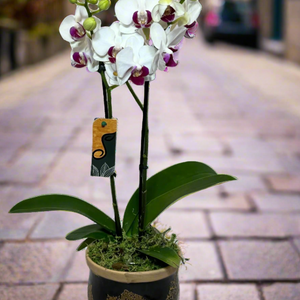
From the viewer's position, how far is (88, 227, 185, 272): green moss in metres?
1.30

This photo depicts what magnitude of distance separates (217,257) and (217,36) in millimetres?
11573

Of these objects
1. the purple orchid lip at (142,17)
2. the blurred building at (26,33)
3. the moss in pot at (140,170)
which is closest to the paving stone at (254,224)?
the moss in pot at (140,170)

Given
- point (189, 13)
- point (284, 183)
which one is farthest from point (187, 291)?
point (284, 183)

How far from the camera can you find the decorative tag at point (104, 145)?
1.22m

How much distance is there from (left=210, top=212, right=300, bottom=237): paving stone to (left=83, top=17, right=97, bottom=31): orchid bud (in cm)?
149

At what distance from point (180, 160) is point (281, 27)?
10.1 m

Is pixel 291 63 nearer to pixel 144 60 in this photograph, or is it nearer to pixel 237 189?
pixel 237 189

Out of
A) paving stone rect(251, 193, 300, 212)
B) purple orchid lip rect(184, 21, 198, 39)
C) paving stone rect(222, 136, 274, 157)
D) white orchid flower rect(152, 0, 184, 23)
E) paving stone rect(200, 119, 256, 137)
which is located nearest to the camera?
white orchid flower rect(152, 0, 184, 23)

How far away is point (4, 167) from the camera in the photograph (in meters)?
3.28

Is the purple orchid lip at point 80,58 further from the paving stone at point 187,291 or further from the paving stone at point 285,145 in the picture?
the paving stone at point 285,145

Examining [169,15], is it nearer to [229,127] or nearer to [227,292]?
[227,292]

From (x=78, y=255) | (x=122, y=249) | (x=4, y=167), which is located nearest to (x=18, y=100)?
(x=4, y=167)

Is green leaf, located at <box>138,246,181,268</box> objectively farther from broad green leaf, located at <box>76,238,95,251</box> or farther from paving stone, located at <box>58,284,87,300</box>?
paving stone, located at <box>58,284,87,300</box>

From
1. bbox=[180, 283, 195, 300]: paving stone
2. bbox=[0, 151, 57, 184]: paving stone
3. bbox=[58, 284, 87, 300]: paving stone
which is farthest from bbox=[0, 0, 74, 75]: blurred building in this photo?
bbox=[180, 283, 195, 300]: paving stone
